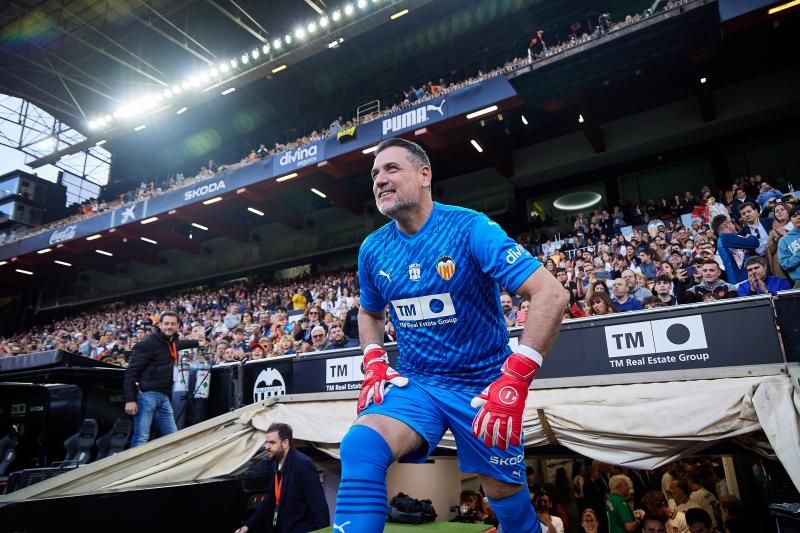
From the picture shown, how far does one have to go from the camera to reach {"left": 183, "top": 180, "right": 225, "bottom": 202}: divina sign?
1944 cm

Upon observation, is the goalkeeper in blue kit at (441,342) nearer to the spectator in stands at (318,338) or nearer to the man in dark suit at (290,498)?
the man in dark suit at (290,498)

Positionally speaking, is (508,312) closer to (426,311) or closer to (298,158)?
(426,311)

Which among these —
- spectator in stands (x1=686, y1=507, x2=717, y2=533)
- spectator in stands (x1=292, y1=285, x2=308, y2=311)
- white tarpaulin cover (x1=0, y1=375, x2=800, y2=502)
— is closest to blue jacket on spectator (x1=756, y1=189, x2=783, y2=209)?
spectator in stands (x1=686, y1=507, x2=717, y2=533)

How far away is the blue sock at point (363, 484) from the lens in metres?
1.71

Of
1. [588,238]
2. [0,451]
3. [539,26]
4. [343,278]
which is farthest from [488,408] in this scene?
[539,26]

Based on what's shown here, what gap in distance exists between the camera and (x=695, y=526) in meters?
4.91

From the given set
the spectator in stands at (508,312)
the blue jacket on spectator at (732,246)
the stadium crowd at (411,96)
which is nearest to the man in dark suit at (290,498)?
the spectator in stands at (508,312)

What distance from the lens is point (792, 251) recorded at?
6.04 meters

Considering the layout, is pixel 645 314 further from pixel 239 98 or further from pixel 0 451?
pixel 239 98

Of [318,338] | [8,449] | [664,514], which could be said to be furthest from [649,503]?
[8,449]

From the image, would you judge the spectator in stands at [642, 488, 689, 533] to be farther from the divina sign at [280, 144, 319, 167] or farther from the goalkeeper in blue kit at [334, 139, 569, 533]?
the divina sign at [280, 144, 319, 167]

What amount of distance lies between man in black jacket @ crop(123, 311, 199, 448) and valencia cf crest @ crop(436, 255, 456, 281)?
5.13 meters

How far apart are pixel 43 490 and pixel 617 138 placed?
18032 mm

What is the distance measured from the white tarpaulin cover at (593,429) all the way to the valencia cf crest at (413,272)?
3.01m
